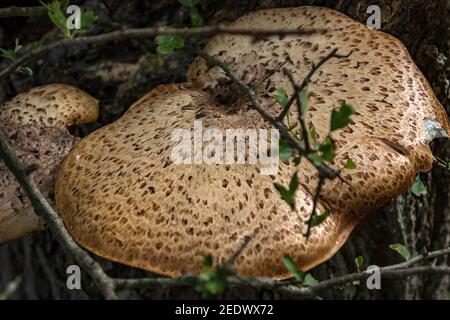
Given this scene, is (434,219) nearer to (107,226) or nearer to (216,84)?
(216,84)

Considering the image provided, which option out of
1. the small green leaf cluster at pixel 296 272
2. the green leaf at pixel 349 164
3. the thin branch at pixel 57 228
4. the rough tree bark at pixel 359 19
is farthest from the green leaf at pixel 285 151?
the rough tree bark at pixel 359 19

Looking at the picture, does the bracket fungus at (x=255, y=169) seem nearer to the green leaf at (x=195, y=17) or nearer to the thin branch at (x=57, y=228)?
the thin branch at (x=57, y=228)

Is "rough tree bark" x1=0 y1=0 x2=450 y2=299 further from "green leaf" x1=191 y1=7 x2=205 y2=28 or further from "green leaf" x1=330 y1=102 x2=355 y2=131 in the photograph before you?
"green leaf" x1=330 y1=102 x2=355 y2=131

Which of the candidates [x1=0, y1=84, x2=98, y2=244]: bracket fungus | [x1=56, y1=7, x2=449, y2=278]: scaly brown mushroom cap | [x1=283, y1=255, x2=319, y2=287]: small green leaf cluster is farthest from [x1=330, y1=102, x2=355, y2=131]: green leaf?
[x1=0, y1=84, x2=98, y2=244]: bracket fungus

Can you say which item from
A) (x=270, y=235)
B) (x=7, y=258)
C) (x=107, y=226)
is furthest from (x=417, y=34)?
(x=7, y=258)

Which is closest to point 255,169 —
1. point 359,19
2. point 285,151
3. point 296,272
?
point 285,151
